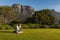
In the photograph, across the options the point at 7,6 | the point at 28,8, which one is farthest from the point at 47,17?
the point at 28,8

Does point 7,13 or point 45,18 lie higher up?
point 7,13

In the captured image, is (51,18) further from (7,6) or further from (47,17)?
(7,6)

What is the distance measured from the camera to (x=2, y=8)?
65.5 meters

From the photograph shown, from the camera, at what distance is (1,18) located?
6825cm

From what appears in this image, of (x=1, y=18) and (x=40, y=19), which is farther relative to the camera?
(x=1, y=18)

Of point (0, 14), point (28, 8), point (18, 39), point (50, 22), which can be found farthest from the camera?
point (28, 8)

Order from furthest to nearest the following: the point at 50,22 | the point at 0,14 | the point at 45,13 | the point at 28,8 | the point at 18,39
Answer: the point at 28,8, the point at 0,14, the point at 45,13, the point at 50,22, the point at 18,39

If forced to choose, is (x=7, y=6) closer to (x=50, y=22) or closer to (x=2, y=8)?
(x=2, y=8)

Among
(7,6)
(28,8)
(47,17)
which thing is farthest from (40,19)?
(28,8)

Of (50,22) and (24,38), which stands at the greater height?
(24,38)

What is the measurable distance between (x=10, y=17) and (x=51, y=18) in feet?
59.2

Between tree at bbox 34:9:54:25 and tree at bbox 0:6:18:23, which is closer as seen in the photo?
tree at bbox 34:9:54:25

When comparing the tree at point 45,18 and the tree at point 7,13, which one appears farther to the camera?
the tree at point 7,13

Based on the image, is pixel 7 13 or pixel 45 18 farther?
pixel 7 13
